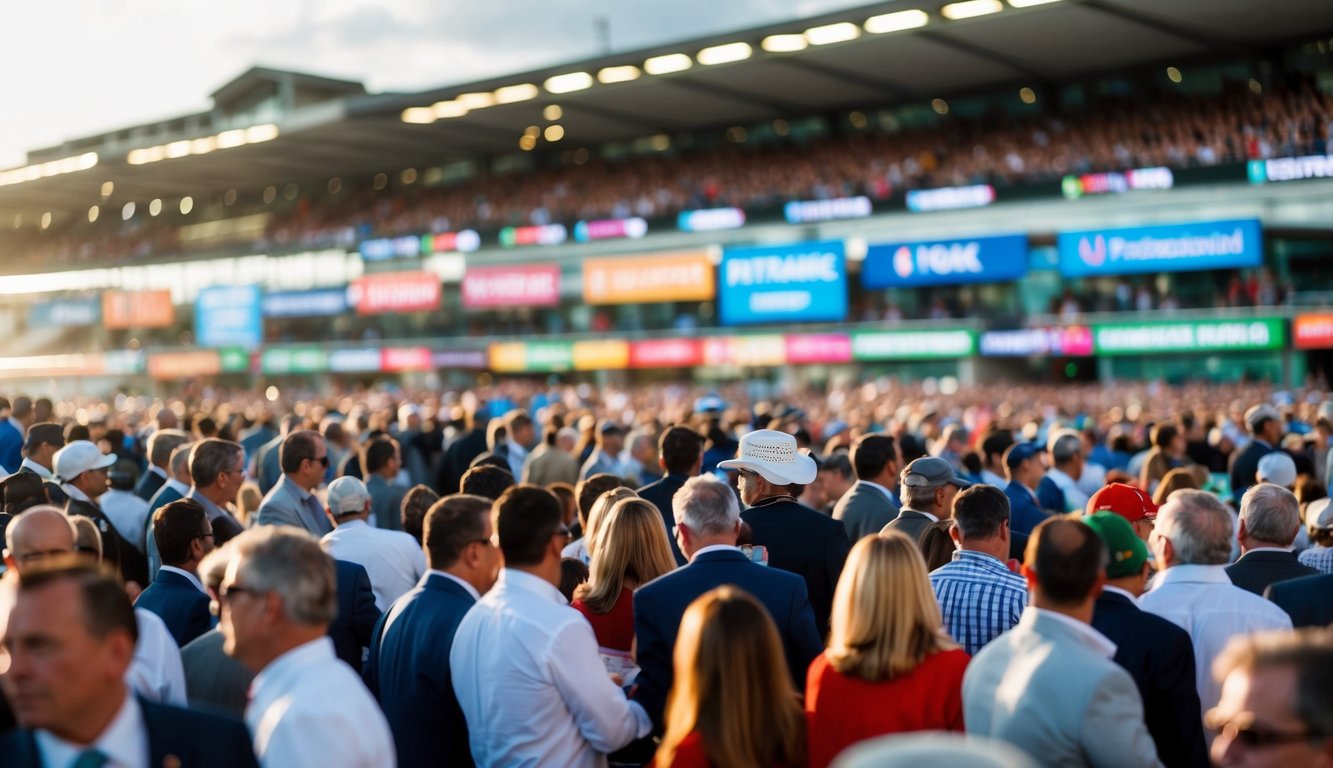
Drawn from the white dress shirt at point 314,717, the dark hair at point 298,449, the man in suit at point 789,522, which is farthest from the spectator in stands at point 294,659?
the dark hair at point 298,449

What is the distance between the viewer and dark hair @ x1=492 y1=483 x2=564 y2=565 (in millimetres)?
4156

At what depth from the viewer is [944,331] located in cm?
3114

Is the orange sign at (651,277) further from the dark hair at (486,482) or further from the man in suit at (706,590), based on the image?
the man in suit at (706,590)

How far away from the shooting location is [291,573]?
129 inches

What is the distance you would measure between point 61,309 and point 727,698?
190 ft

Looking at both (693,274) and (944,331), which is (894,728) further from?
(693,274)

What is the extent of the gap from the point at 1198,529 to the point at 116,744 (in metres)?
3.77

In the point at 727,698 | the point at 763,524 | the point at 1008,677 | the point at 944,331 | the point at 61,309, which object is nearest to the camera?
the point at 727,698

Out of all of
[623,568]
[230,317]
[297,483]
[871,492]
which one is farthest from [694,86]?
[623,568]

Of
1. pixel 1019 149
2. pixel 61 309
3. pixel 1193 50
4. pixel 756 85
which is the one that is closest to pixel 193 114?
pixel 61 309

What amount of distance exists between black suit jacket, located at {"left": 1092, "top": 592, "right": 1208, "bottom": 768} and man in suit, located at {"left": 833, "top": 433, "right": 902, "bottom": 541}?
3071 millimetres

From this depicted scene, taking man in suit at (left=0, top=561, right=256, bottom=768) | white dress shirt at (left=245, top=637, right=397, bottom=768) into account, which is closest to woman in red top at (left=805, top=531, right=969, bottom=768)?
white dress shirt at (left=245, top=637, right=397, bottom=768)

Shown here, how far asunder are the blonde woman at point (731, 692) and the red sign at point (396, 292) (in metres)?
38.9

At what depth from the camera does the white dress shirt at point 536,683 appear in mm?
4020
